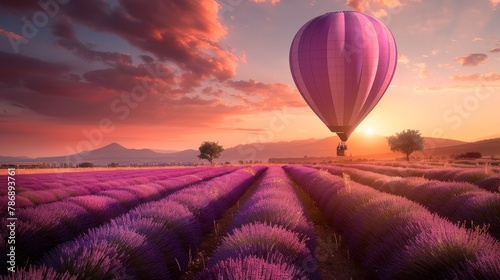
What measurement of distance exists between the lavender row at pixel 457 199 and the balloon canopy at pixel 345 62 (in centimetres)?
1229

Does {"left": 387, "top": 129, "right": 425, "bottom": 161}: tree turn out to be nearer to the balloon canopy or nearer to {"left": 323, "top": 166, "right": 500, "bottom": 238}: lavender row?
the balloon canopy

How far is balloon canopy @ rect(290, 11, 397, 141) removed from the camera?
21.5 meters

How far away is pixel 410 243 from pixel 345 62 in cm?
1946

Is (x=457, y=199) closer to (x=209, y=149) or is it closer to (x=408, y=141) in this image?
(x=408, y=141)

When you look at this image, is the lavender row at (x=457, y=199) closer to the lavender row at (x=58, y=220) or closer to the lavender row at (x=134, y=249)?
the lavender row at (x=134, y=249)

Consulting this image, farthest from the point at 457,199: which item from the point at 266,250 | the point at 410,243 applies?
the point at 266,250

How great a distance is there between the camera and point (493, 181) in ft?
31.8

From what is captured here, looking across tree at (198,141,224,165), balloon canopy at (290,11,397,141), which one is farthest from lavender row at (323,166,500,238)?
tree at (198,141,224,165)

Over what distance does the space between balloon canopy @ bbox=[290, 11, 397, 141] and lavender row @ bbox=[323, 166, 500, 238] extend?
1229cm

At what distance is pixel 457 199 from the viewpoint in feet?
21.7

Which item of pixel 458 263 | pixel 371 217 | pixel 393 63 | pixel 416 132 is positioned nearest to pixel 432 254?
pixel 458 263

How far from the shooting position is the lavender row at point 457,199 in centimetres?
547

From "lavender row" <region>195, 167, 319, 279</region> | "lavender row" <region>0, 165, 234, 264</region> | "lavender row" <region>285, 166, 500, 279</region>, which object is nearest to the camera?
"lavender row" <region>195, 167, 319, 279</region>

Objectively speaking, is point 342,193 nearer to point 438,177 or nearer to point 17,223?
point 17,223
